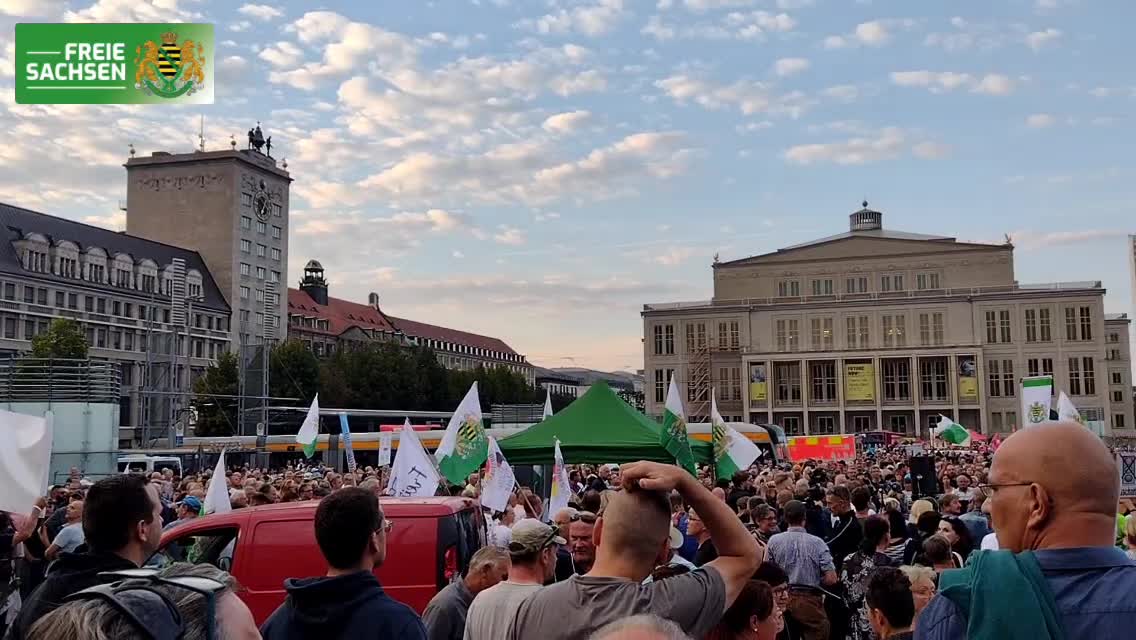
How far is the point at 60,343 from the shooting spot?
6153 cm

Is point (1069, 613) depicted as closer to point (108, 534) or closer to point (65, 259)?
point (108, 534)

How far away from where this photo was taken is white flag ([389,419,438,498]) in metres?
13.2

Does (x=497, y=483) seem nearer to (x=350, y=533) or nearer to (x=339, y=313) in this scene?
(x=350, y=533)

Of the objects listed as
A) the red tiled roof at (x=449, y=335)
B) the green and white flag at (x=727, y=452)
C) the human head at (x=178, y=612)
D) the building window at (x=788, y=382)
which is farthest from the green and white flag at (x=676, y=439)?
the red tiled roof at (x=449, y=335)

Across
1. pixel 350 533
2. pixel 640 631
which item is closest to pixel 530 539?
pixel 350 533

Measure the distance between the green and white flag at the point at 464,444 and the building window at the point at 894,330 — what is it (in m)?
75.6

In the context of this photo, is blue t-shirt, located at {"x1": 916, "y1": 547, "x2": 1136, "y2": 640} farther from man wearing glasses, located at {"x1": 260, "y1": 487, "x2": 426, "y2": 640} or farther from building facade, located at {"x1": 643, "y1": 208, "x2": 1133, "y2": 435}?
building facade, located at {"x1": 643, "y1": 208, "x2": 1133, "y2": 435}

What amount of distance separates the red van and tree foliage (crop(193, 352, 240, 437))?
68.3 meters

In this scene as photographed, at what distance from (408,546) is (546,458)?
309 inches

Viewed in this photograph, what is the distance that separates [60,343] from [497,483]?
190ft

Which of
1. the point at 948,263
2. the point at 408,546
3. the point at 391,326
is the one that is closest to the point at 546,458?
the point at 408,546

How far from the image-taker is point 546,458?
15.4 metres

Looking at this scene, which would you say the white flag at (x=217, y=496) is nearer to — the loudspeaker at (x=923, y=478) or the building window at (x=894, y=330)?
the loudspeaker at (x=923, y=478)

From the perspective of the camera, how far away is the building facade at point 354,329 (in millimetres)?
112500
